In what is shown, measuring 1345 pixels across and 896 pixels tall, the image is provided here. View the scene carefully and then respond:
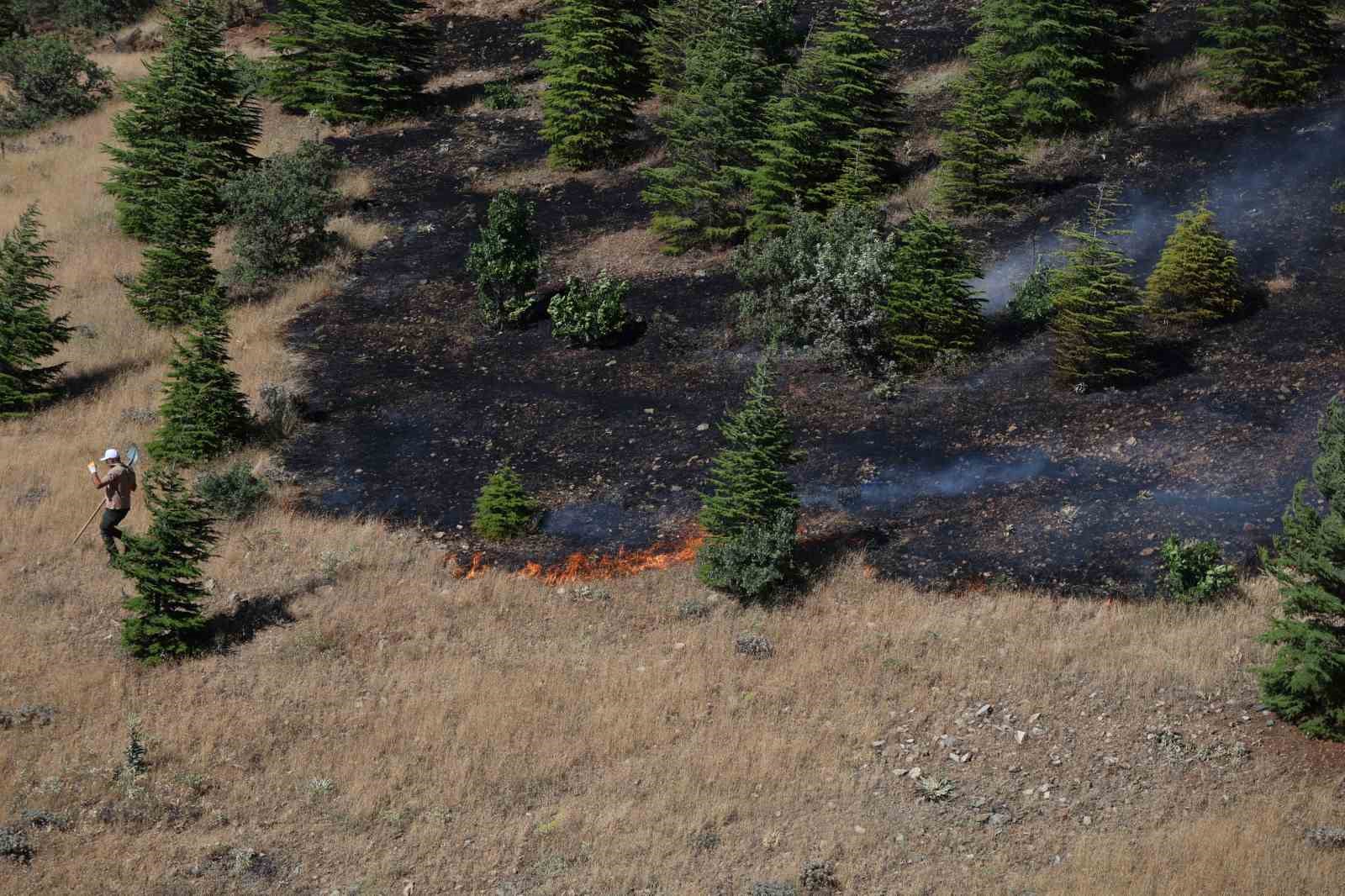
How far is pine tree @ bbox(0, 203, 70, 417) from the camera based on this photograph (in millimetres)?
21359

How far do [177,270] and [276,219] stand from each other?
2585mm

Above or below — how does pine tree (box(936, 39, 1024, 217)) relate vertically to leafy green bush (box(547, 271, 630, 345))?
above

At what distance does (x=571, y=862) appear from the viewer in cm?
1188

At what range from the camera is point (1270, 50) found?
25438mm

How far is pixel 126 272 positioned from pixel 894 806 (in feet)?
73.8

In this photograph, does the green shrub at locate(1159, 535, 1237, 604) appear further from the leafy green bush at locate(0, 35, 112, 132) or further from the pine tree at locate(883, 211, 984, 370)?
the leafy green bush at locate(0, 35, 112, 132)

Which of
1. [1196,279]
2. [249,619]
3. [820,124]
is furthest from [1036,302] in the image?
[249,619]

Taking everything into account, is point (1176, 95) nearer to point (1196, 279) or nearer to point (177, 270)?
point (1196, 279)

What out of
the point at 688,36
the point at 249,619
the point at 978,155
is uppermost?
the point at 688,36

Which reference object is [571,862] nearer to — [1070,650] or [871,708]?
[871,708]

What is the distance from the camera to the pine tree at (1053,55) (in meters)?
25.3

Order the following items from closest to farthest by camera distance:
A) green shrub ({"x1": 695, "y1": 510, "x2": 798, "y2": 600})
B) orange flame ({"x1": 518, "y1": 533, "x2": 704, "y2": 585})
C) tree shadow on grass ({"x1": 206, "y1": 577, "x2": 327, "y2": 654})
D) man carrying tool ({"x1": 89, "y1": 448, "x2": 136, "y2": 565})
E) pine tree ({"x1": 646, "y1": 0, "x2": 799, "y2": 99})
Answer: tree shadow on grass ({"x1": 206, "y1": 577, "x2": 327, "y2": 654})
green shrub ({"x1": 695, "y1": 510, "x2": 798, "y2": 600})
man carrying tool ({"x1": 89, "y1": 448, "x2": 136, "y2": 565})
orange flame ({"x1": 518, "y1": 533, "x2": 704, "y2": 585})
pine tree ({"x1": 646, "y1": 0, "x2": 799, "y2": 99})

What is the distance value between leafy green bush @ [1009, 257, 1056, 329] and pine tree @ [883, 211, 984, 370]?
810mm


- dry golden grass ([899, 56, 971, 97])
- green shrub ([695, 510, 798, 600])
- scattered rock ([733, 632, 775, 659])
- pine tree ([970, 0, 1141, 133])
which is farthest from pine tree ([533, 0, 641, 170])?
scattered rock ([733, 632, 775, 659])
